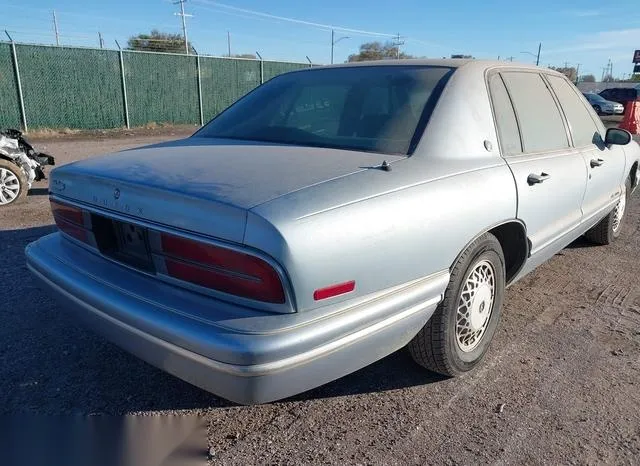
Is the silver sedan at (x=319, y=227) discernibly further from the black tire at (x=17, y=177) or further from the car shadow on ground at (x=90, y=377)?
the black tire at (x=17, y=177)

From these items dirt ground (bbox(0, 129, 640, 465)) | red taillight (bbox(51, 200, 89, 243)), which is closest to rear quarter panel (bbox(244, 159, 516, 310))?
dirt ground (bbox(0, 129, 640, 465))

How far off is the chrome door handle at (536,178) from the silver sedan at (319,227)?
0.04 feet

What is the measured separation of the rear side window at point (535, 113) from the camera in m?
3.16

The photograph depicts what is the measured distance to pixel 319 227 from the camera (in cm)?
187

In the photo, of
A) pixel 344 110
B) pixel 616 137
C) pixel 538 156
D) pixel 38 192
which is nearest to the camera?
pixel 344 110

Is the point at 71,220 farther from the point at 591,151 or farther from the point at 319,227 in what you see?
the point at 591,151

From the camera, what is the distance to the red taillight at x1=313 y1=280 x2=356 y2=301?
6.17 feet

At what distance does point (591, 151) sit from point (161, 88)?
54.3ft

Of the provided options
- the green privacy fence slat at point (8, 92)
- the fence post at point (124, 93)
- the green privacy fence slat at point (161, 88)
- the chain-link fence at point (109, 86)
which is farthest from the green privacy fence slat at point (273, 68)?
the green privacy fence slat at point (8, 92)

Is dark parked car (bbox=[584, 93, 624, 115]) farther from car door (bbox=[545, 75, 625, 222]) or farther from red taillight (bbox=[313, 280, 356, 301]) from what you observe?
red taillight (bbox=[313, 280, 356, 301])

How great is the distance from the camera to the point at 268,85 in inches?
140

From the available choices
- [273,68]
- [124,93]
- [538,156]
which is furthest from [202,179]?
[273,68]

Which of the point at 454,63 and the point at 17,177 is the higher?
the point at 454,63

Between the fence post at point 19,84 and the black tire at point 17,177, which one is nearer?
the black tire at point 17,177
